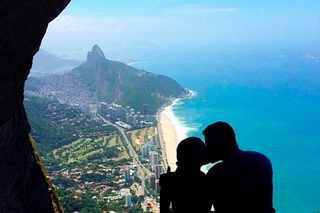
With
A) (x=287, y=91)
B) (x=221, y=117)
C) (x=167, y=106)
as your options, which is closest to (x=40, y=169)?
(x=221, y=117)

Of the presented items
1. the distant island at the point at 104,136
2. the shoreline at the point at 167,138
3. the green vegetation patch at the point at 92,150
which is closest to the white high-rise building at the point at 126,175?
the distant island at the point at 104,136

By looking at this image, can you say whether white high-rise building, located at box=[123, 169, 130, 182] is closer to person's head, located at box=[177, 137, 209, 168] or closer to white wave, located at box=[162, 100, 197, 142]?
white wave, located at box=[162, 100, 197, 142]

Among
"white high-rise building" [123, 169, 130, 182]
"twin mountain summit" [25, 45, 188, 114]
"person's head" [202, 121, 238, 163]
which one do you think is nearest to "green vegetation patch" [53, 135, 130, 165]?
"white high-rise building" [123, 169, 130, 182]

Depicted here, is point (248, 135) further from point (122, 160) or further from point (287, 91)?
point (287, 91)

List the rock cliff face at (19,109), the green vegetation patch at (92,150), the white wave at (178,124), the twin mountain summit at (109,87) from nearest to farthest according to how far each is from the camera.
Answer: the rock cliff face at (19,109), the green vegetation patch at (92,150), the white wave at (178,124), the twin mountain summit at (109,87)

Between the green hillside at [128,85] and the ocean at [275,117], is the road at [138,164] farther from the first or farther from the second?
the green hillside at [128,85]

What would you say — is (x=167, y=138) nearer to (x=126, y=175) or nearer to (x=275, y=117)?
(x=126, y=175)
